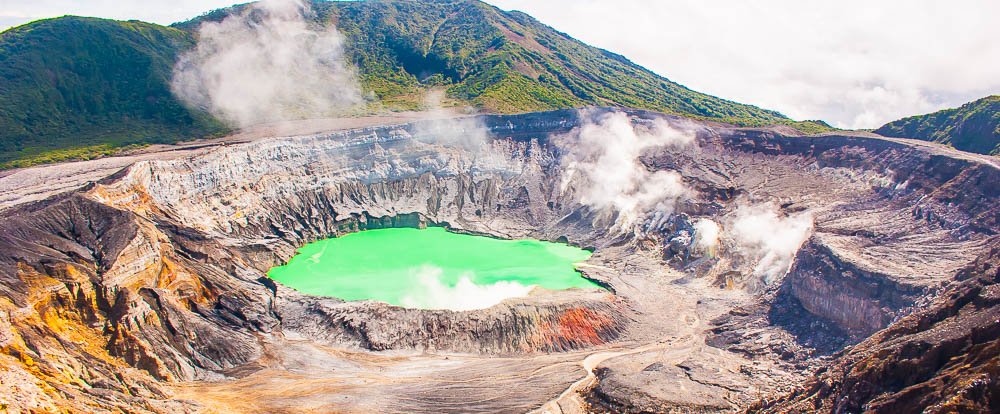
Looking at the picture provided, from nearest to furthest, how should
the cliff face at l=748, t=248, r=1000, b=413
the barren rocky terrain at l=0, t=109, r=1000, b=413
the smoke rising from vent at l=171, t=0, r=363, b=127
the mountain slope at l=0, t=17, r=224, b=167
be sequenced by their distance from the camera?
the cliff face at l=748, t=248, r=1000, b=413 < the barren rocky terrain at l=0, t=109, r=1000, b=413 < the mountain slope at l=0, t=17, r=224, b=167 < the smoke rising from vent at l=171, t=0, r=363, b=127

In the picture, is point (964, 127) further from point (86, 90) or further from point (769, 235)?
point (86, 90)

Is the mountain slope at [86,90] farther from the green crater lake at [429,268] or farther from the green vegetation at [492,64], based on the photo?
the green vegetation at [492,64]

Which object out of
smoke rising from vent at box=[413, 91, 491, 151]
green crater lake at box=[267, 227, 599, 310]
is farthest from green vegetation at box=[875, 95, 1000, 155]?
smoke rising from vent at box=[413, 91, 491, 151]

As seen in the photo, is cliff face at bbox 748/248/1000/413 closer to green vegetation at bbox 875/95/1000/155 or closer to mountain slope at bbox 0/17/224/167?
green vegetation at bbox 875/95/1000/155

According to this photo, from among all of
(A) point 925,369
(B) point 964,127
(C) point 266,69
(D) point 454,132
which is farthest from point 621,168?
(C) point 266,69

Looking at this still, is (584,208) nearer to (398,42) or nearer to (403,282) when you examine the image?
(403,282)

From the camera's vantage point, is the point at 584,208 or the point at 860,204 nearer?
the point at 860,204

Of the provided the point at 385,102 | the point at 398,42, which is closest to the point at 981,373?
the point at 385,102

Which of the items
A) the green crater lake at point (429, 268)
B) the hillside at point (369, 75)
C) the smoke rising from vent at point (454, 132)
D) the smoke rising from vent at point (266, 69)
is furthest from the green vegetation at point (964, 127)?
the smoke rising from vent at point (266, 69)
